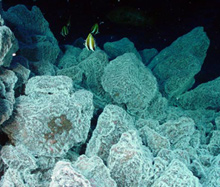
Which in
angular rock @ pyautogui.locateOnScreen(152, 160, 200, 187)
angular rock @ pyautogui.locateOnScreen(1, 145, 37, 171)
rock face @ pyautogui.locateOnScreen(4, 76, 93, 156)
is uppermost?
rock face @ pyautogui.locateOnScreen(4, 76, 93, 156)

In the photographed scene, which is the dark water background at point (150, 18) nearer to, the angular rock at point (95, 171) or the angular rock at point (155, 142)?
the angular rock at point (155, 142)

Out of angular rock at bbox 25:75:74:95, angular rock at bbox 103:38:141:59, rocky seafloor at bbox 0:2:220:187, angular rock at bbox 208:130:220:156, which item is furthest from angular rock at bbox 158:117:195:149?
angular rock at bbox 103:38:141:59

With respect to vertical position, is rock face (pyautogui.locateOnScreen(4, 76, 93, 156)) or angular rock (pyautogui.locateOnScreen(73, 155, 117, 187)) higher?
rock face (pyautogui.locateOnScreen(4, 76, 93, 156))

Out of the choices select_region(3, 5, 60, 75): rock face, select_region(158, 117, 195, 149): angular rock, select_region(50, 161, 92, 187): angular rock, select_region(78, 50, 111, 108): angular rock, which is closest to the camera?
select_region(50, 161, 92, 187): angular rock

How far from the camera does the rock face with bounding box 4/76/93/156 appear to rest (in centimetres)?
200

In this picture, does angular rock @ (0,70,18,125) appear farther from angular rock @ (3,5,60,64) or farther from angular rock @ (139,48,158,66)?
angular rock @ (139,48,158,66)

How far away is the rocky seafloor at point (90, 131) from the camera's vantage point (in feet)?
5.92

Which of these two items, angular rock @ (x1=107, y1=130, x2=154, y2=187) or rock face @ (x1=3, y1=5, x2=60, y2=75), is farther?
rock face @ (x1=3, y1=5, x2=60, y2=75)

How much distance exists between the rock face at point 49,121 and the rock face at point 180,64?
3.10 meters

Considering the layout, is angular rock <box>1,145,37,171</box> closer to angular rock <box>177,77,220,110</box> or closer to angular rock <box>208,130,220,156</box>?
angular rock <box>208,130,220,156</box>

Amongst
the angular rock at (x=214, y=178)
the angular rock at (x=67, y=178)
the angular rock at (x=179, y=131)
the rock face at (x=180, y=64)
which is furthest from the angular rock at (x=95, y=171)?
the rock face at (x=180, y=64)

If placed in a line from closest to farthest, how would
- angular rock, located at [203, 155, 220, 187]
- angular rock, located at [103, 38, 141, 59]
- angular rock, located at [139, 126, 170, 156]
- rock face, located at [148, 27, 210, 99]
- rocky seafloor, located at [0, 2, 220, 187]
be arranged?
rocky seafloor, located at [0, 2, 220, 187] → angular rock, located at [203, 155, 220, 187] → angular rock, located at [139, 126, 170, 156] → rock face, located at [148, 27, 210, 99] → angular rock, located at [103, 38, 141, 59]

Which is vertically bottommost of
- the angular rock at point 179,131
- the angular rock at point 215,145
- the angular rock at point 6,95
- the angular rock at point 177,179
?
the angular rock at point 215,145

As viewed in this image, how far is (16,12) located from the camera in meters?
4.45
